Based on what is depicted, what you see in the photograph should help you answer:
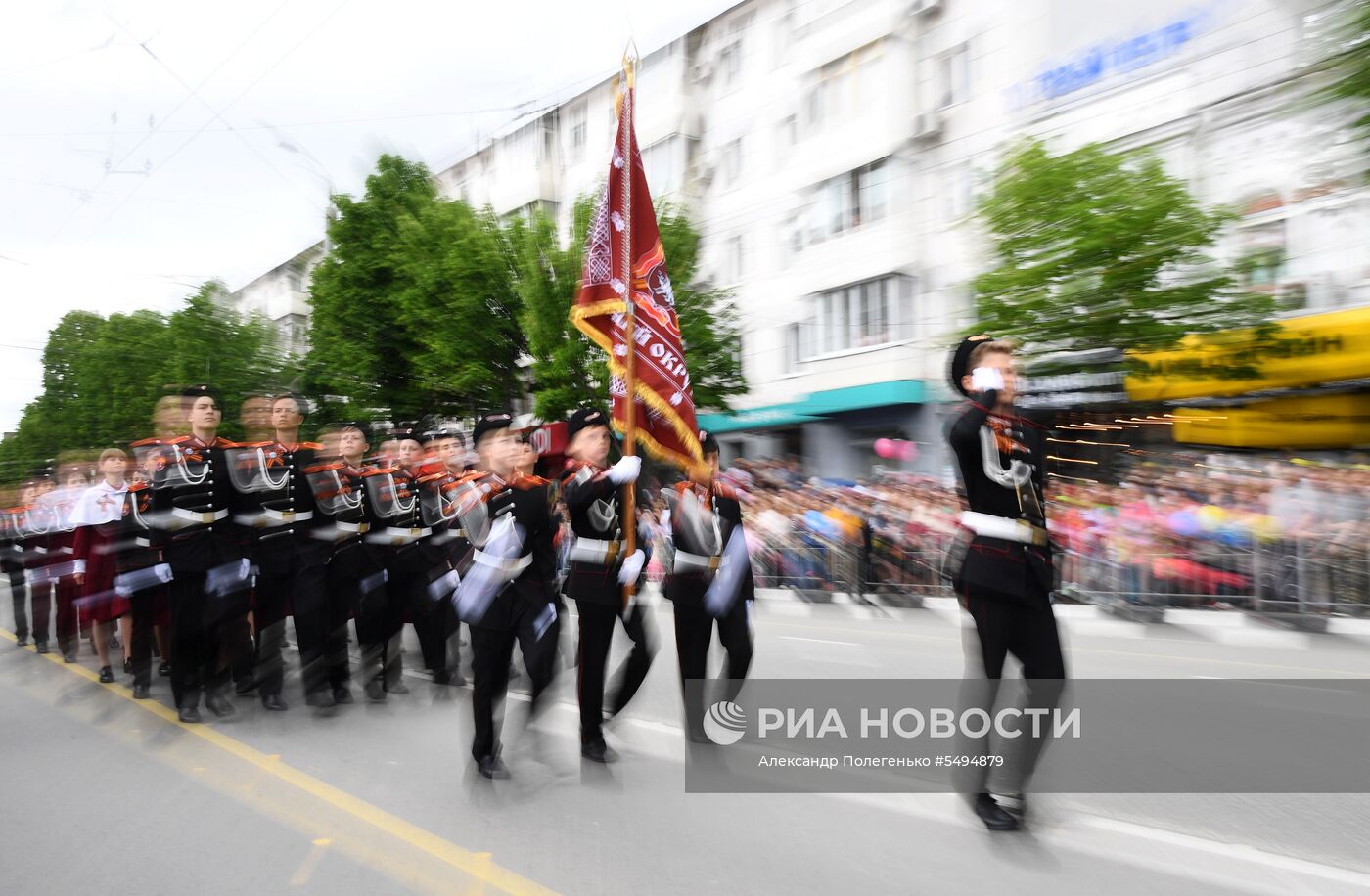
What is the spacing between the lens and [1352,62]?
6.25m

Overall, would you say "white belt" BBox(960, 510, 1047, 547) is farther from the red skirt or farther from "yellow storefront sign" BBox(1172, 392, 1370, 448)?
"yellow storefront sign" BBox(1172, 392, 1370, 448)

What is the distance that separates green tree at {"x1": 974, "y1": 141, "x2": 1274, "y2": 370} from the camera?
53.0ft

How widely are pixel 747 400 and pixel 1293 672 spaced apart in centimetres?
2026

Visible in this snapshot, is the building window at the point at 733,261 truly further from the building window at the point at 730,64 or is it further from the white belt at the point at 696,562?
the white belt at the point at 696,562

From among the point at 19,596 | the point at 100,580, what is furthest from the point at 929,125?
the point at 100,580

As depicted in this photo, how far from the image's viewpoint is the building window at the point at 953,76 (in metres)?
23.3

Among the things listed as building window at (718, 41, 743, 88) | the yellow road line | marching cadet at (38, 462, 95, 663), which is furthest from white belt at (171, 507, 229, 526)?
building window at (718, 41, 743, 88)

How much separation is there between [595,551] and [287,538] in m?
3.26

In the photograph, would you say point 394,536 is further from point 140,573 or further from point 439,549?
point 140,573

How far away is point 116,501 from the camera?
9773 mm

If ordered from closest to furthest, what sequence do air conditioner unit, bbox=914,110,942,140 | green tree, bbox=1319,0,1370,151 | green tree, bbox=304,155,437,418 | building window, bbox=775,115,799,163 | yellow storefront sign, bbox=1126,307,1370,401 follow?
green tree, bbox=1319,0,1370,151 → yellow storefront sign, bbox=1126,307,1370,401 → air conditioner unit, bbox=914,110,942,140 → building window, bbox=775,115,799,163 → green tree, bbox=304,155,437,418

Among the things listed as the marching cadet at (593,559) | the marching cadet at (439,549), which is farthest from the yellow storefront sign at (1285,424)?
the marching cadet at (593,559)

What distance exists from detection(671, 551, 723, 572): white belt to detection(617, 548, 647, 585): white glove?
19 centimetres

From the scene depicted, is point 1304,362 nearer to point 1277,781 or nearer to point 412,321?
point 1277,781
